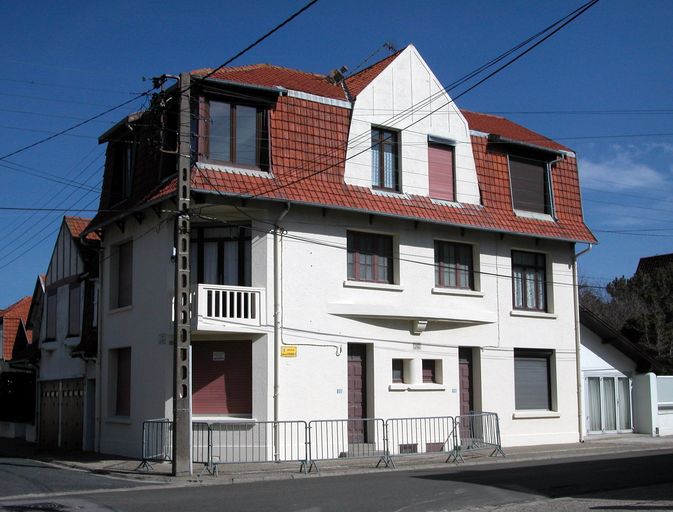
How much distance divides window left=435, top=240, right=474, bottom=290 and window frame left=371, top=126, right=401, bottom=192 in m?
2.33

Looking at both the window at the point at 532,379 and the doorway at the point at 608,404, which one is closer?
the window at the point at 532,379

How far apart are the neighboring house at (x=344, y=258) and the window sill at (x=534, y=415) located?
0.20ft

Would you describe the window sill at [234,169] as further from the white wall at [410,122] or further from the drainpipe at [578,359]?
the drainpipe at [578,359]

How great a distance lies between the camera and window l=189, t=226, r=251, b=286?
23.0 meters

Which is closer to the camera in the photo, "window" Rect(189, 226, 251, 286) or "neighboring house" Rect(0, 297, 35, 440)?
"window" Rect(189, 226, 251, 286)

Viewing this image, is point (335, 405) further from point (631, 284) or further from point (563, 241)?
point (631, 284)

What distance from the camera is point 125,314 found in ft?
80.8

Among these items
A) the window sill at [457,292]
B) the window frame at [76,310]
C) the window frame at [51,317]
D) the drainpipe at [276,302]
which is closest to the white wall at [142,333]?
the drainpipe at [276,302]

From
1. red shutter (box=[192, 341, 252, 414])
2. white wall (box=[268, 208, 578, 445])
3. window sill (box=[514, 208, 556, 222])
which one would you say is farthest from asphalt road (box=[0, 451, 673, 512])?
window sill (box=[514, 208, 556, 222])

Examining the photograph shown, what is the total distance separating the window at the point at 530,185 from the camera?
27734mm

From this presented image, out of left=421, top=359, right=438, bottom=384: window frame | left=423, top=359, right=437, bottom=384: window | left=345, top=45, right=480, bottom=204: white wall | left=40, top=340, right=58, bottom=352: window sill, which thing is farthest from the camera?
left=40, top=340, right=58, bottom=352: window sill

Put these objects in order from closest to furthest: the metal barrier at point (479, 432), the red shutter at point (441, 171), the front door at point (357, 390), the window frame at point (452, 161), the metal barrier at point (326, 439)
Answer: the metal barrier at point (326, 439), the metal barrier at point (479, 432), the front door at point (357, 390), the window frame at point (452, 161), the red shutter at point (441, 171)

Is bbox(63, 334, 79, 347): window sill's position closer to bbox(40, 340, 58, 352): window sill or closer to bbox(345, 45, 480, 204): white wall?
bbox(40, 340, 58, 352): window sill

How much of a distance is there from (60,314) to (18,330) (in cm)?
949
